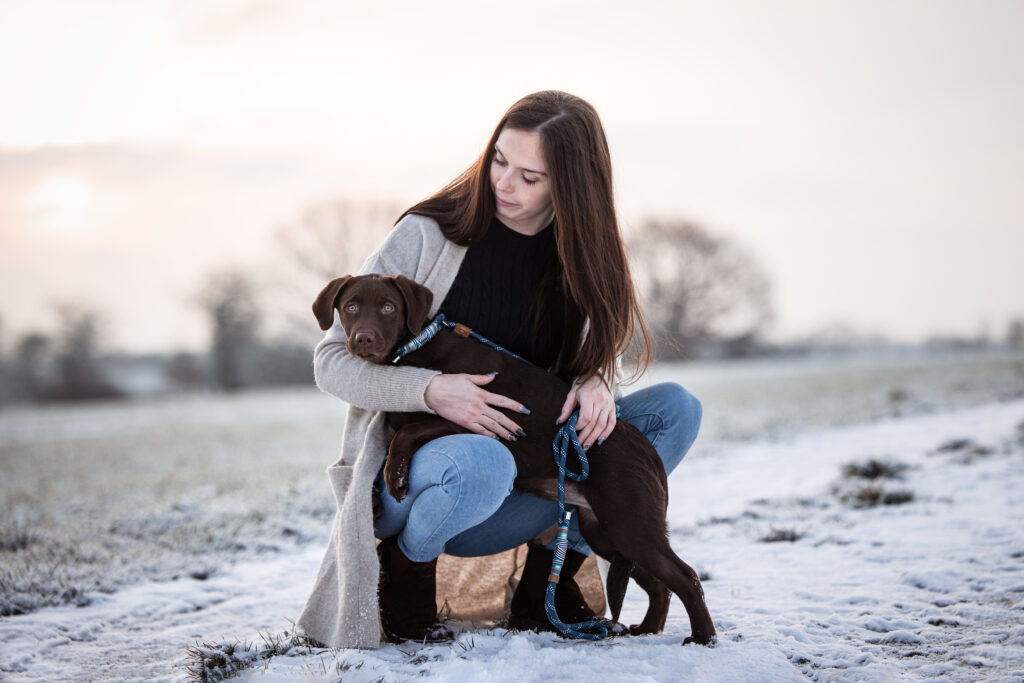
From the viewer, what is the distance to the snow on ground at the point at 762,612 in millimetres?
2227

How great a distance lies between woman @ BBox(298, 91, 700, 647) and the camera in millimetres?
2449

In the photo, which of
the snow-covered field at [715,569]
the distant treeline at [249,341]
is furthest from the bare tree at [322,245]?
the snow-covered field at [715,569]

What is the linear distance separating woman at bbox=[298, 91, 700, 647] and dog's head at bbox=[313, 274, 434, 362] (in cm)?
9

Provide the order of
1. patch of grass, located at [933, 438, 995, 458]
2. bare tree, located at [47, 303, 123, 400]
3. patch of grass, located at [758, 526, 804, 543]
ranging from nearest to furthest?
patch of grass, located at [758, 526, 804, 543] < patch of grass, located at [933, 438, 995, 458] < bare tree, located at [47, 303, 123, 400]

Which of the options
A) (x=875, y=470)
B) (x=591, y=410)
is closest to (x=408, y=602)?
(x=591, y=410)

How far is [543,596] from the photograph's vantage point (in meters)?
2.73

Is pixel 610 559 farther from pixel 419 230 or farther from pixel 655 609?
pixel 419 230

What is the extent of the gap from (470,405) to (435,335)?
1.18 ft

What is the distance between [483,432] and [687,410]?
0.85 metres

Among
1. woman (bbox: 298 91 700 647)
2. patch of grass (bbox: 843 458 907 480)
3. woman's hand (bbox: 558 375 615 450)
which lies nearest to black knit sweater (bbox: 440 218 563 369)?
woman (bbox: 298 91 700 647)

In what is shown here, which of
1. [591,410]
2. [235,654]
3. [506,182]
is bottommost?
[235,654]

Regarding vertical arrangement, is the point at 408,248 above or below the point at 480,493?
above

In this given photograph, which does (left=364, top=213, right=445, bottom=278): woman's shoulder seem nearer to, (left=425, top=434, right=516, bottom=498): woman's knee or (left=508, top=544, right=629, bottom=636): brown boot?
(left=425, top=434, right=516, bottom=498): woman's knee

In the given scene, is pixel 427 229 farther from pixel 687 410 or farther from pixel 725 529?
pixel 725 529
